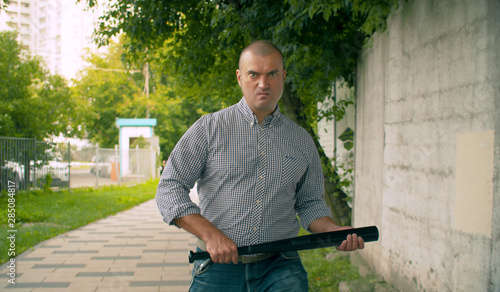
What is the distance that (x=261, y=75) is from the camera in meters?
2.49

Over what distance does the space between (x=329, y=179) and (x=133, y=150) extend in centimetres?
2045

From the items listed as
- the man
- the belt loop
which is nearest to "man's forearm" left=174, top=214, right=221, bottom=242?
the man

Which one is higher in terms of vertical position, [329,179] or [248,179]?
[248,179]

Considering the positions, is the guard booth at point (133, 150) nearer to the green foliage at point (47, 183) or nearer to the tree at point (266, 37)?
the green foliage at point (47, 183)

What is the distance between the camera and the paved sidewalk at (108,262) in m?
5.91

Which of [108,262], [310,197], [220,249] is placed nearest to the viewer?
[220,249]

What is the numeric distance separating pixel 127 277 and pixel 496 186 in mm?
4644

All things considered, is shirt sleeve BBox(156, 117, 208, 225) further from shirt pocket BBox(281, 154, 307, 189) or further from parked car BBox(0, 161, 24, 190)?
parked car BBox(0, 161, 24, 190)

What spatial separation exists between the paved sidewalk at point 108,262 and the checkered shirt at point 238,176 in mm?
3679

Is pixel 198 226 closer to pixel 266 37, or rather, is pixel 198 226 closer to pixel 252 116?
pixel 252 116

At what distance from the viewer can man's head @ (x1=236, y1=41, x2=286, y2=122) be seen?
8.17ft

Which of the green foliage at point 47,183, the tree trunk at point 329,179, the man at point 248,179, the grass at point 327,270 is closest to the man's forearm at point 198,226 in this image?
the man at point 248,179

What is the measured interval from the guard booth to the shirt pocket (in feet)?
76.5

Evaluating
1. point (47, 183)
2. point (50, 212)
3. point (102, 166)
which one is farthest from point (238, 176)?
point (102, 166)
